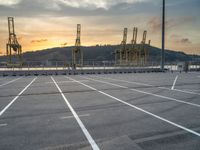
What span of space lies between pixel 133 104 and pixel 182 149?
4.62m

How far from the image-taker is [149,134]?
5.17 metres

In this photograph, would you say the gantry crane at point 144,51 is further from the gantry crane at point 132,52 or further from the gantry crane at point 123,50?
the gantry crane at point 123,50

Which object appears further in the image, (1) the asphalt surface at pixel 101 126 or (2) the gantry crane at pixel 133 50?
(2) the gantry crane at pixel 133 50

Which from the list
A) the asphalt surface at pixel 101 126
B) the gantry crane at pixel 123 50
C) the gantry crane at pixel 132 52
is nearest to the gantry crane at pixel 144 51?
the gantry crane at pixel 132 52

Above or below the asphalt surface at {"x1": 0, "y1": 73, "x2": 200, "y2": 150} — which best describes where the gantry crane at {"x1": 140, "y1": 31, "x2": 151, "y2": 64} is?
above

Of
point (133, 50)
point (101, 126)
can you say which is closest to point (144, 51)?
point (133, 50)

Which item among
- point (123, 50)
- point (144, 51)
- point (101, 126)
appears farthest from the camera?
point (144, 51)

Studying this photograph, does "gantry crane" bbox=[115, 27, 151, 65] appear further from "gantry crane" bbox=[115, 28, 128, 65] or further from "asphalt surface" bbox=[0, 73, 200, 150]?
"asphalt surface" bbox=[0, 73, 200, 150]

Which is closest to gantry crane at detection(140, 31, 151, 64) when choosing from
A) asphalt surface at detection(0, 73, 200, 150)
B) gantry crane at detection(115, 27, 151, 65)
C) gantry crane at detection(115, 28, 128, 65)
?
gantry crane at detection(115, 27, 151, 65)

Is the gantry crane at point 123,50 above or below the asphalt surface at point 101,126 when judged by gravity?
above

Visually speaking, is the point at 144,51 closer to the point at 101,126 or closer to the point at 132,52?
the point at 132,52

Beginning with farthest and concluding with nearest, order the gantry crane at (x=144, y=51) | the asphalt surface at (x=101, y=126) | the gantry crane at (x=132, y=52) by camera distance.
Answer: the gantry crane at (x=144, y=51)
the gantry crane at (x=132, y=52)
the asphalt surface at (x=101, y=126)

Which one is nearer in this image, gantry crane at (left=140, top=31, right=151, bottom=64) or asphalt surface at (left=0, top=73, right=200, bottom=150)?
asphalt surface at (left=0, top=73, right=200, bottom=150)

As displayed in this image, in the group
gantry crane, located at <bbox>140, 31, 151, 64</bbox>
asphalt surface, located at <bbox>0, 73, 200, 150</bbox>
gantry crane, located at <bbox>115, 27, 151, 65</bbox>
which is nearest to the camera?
asphalt surface, located at <bbox>0, 73, 200, 150</bbox>
